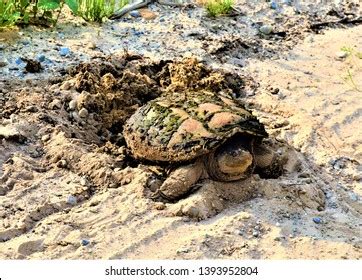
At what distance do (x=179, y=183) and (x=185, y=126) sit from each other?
0.33 metres

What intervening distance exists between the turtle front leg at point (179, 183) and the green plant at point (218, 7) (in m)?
2.62

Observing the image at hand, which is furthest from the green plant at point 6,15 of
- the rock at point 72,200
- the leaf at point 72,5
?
the rock at point 72,200

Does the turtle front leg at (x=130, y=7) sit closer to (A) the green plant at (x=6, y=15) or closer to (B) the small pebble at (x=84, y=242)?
(A) the green plant at (x=6, y=15)

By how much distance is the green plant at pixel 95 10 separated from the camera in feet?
20.4

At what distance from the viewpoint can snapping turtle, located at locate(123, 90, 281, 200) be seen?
4.19 m

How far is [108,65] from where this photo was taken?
17.9 feet

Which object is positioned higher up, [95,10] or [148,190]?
[95,10]

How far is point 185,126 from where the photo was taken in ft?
14.0

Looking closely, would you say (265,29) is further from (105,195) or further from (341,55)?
(105,195)

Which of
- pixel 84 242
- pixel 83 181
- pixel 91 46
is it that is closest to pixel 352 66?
pixel 91 46

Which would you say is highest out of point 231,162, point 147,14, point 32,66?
point 231,162

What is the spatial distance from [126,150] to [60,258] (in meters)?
1.13
